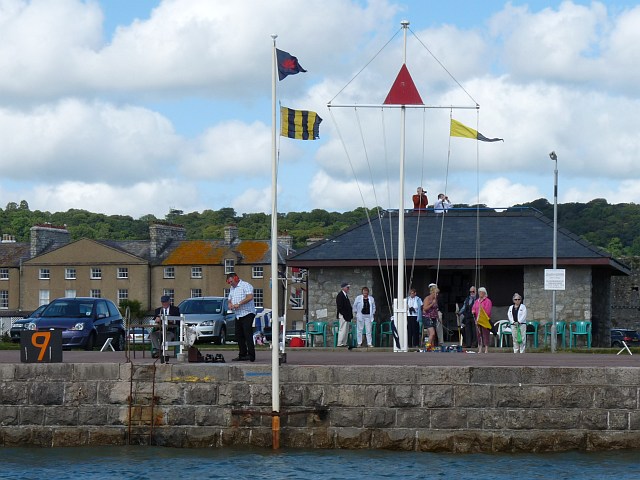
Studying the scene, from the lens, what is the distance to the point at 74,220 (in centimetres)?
14800

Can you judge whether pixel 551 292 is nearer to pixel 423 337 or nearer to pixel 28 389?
pixel 423 337

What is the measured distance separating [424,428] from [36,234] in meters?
71.7

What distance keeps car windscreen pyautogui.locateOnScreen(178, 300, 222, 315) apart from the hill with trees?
6835cm

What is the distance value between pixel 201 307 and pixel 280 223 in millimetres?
93203

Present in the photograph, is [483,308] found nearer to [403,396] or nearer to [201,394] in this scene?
[403,396]

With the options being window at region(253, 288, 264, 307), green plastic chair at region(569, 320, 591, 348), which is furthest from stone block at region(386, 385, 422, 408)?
window at region(253, 288, 264, 307)

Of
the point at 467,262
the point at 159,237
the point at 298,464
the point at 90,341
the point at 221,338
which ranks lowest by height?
the point at 298,464

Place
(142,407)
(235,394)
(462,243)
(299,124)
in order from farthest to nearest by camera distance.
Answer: (462,243) → (299,124) → (142,407) → (235,394)

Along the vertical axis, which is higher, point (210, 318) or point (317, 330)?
point (210, 318)

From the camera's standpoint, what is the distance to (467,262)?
32.9 metres

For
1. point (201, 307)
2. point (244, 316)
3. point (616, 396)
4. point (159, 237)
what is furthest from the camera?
point (159, 237)

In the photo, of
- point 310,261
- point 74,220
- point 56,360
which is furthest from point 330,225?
point 56,360

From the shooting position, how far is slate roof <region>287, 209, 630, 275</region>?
32.9 metres

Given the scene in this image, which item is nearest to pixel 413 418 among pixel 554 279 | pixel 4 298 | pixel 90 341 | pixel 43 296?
pixel 90 341
